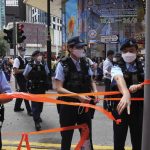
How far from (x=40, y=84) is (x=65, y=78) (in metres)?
3.81

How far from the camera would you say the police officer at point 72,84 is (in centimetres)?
502

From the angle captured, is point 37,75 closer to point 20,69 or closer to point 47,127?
point 47,127

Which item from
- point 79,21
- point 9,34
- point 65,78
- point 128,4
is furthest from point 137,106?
point 79,21

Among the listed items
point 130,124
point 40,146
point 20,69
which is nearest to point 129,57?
point 130,124

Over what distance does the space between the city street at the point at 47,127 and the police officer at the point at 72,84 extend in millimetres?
1972

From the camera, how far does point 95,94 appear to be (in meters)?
4.98

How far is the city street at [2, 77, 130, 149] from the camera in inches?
286

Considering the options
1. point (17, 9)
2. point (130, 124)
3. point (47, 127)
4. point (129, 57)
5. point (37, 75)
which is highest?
point (17, 9)

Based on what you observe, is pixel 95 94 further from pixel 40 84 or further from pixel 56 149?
pixel 40 84

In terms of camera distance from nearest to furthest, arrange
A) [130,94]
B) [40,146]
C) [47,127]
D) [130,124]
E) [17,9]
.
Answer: [130,94], [130,124], [40,146], [47,127], [17,9]

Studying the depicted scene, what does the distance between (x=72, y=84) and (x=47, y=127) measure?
3.67 meters

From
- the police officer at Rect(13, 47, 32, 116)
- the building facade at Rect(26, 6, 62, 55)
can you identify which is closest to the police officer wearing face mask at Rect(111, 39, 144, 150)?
the police officer at Rect(13, 47, 32, 116)

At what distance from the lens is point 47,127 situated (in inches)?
338

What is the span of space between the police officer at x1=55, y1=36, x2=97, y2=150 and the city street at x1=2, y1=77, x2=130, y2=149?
1.97 m
